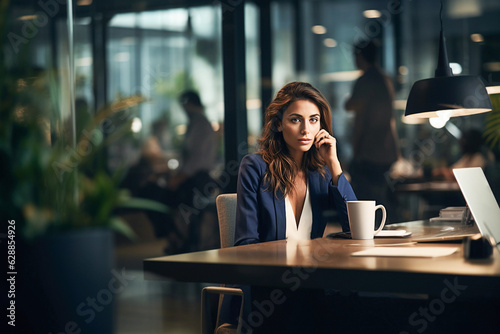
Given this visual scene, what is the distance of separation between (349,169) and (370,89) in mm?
748

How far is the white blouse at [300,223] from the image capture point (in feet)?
7.73

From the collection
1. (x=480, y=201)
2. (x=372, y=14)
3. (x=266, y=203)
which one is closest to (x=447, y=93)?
(x=480, y=201)

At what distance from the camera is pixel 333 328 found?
1936 mm

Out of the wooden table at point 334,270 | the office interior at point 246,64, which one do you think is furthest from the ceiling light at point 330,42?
the wooden table at point 334,270

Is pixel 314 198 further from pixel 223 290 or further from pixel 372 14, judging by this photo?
pixel 372 14

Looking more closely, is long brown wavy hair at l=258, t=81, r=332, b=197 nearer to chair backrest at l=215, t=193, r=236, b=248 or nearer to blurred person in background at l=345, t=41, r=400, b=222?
chair backrest at l=215, t=193, r=236, b=248

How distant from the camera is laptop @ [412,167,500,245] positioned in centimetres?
183

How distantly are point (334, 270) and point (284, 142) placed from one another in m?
1.30

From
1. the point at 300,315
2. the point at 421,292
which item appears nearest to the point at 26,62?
the point at 300,315

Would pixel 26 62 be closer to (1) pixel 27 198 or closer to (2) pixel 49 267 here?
(1) pixel 27 198

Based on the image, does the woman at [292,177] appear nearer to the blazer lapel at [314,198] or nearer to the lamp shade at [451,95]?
the blazer lapel at [314,198]

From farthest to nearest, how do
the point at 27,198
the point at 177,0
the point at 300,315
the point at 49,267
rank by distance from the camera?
the point at 177,0
the point at 27,198
the point at 49,267
the point at 300,315

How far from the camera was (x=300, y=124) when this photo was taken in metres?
2.44

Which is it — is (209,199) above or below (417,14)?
below
